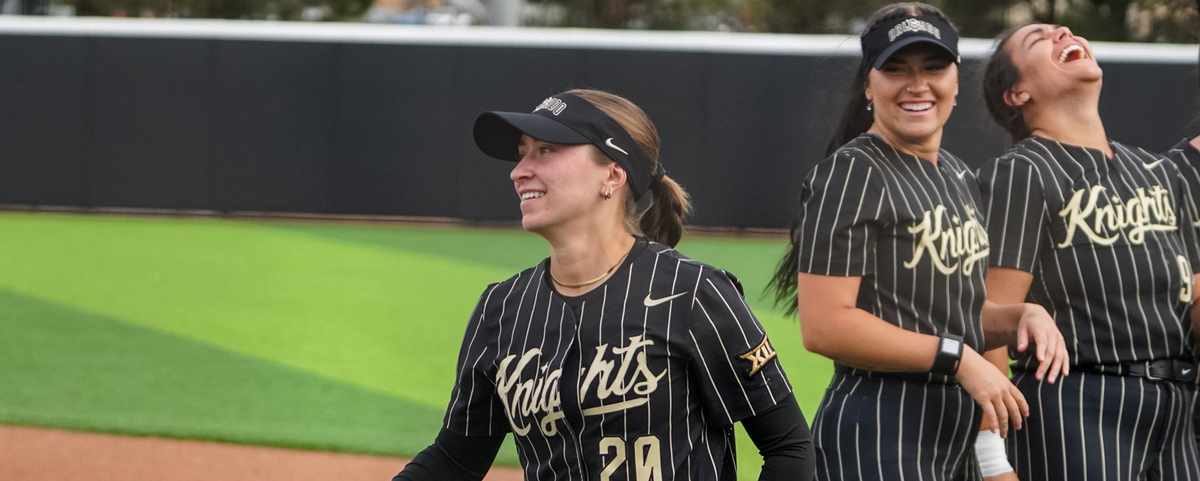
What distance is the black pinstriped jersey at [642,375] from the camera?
2.33 m

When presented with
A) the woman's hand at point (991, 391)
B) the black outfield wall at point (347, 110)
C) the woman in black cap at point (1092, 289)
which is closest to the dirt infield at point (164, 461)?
the woman in black cap at point (1092, 289)

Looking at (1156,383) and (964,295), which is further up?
(964,295)

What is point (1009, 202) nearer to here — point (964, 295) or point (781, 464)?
point (964, 295)

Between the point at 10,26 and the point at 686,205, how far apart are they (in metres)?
15.2

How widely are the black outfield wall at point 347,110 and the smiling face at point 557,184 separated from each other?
1226 cm

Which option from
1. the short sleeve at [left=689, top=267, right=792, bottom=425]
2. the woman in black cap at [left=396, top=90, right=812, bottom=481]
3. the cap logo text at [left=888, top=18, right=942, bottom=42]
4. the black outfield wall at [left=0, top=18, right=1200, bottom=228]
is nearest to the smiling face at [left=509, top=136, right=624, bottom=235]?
the woman in black cap at [left=396, top=90, right=812, bottom=481]

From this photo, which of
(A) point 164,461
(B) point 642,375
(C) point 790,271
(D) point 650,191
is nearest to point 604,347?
(B) point 642,375

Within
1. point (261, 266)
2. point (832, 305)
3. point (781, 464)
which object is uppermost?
point (832, 305)

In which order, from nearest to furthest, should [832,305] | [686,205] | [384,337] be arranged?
[832,305] → [686,205] → [384,337]

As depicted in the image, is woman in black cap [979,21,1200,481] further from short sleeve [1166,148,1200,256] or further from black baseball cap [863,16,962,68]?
black baseball cap [863,16,962,68]

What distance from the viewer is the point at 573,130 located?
243 centimetres

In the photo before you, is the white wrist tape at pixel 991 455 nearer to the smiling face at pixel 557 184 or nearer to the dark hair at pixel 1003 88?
the dark hair at pixel 1003 88

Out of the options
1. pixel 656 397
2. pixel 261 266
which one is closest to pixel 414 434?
pixel 656 397

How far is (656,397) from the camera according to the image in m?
2.34
